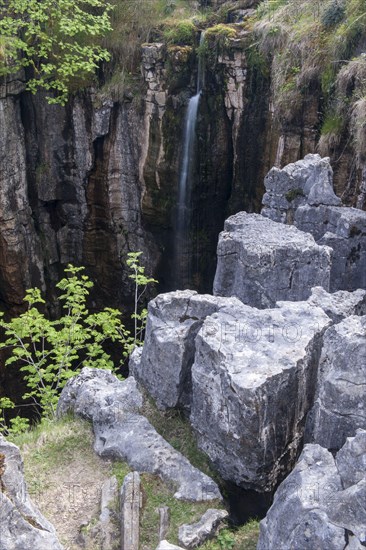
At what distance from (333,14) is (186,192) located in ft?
18.9

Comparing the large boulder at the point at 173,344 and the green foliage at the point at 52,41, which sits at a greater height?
the green foliage at the point at 52,41

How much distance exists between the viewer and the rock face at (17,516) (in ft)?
16.2

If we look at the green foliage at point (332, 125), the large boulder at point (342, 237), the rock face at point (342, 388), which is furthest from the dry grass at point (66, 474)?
the green foliage at point (332, 125)

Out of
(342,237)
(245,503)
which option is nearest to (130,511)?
(245,503)

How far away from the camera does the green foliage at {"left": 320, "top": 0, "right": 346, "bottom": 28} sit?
12523 millimetres

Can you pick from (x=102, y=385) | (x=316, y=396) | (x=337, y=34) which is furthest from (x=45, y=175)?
(x=316, y=396)

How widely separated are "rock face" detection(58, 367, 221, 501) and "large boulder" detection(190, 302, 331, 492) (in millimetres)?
379

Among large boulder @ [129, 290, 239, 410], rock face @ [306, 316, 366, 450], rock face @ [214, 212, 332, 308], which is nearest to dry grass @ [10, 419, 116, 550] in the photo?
large boulder @ [129, 290, 239, 410]

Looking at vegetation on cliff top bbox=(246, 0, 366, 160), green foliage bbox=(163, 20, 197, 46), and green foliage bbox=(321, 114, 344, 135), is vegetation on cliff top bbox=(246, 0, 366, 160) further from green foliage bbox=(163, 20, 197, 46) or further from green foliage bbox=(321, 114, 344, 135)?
green foliage bbox=(163, 20, 197, 46)

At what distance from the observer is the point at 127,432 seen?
22.6ft

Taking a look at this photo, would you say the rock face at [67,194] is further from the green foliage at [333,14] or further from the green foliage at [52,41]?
the green foliage at [333,14]

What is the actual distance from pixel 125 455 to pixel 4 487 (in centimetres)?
169

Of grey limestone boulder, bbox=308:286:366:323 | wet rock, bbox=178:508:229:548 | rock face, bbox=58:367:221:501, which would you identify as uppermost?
grey limestone boulder, bbox=308:286:366:323

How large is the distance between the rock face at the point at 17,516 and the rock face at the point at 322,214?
573 centimetres
